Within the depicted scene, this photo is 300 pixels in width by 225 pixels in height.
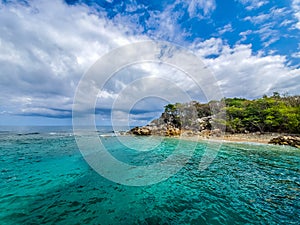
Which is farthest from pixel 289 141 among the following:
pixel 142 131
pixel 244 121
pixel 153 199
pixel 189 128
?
pixel 142 131

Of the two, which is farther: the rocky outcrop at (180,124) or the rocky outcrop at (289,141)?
the rocky outcrop at (180,124)

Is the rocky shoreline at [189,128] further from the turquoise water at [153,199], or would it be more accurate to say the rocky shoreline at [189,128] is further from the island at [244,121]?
the turquoise water at [153,199]

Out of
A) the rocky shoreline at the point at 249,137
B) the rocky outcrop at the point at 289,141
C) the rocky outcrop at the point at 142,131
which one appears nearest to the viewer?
the rocky outcrop at the point at 289,141

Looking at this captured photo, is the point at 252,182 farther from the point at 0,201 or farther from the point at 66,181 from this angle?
the point at 0,201

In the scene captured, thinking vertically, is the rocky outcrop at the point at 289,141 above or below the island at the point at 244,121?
below

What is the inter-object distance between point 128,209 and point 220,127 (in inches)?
1836

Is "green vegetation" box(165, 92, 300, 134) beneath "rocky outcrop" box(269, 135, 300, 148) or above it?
above

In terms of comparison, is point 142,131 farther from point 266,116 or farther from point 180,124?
point 266,116

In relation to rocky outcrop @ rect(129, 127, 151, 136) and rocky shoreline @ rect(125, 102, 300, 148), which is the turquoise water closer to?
rocky shoreline @ rect(125, 102, 300, 148)

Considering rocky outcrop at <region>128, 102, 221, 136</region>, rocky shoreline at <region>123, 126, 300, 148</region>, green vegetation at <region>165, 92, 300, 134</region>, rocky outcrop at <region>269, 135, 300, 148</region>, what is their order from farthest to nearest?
rocky outcrop at <region>128, 102, 221, 136</region> < green vegetation at <region>165, 92, 300, 134</region> < rocky shoreline at <region>123, 126, 300, 148</region> < rocky outcrop at <region>269, 135, 300, 148</region>

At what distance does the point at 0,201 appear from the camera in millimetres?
7266

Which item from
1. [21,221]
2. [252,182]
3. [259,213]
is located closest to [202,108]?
[252,182]

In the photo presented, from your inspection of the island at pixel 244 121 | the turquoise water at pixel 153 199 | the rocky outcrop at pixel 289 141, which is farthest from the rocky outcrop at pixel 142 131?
the turquoise water at pixel 153 199

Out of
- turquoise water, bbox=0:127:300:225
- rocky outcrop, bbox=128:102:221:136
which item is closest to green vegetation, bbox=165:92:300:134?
rocky outcrop, bbox=128:102:221:136
